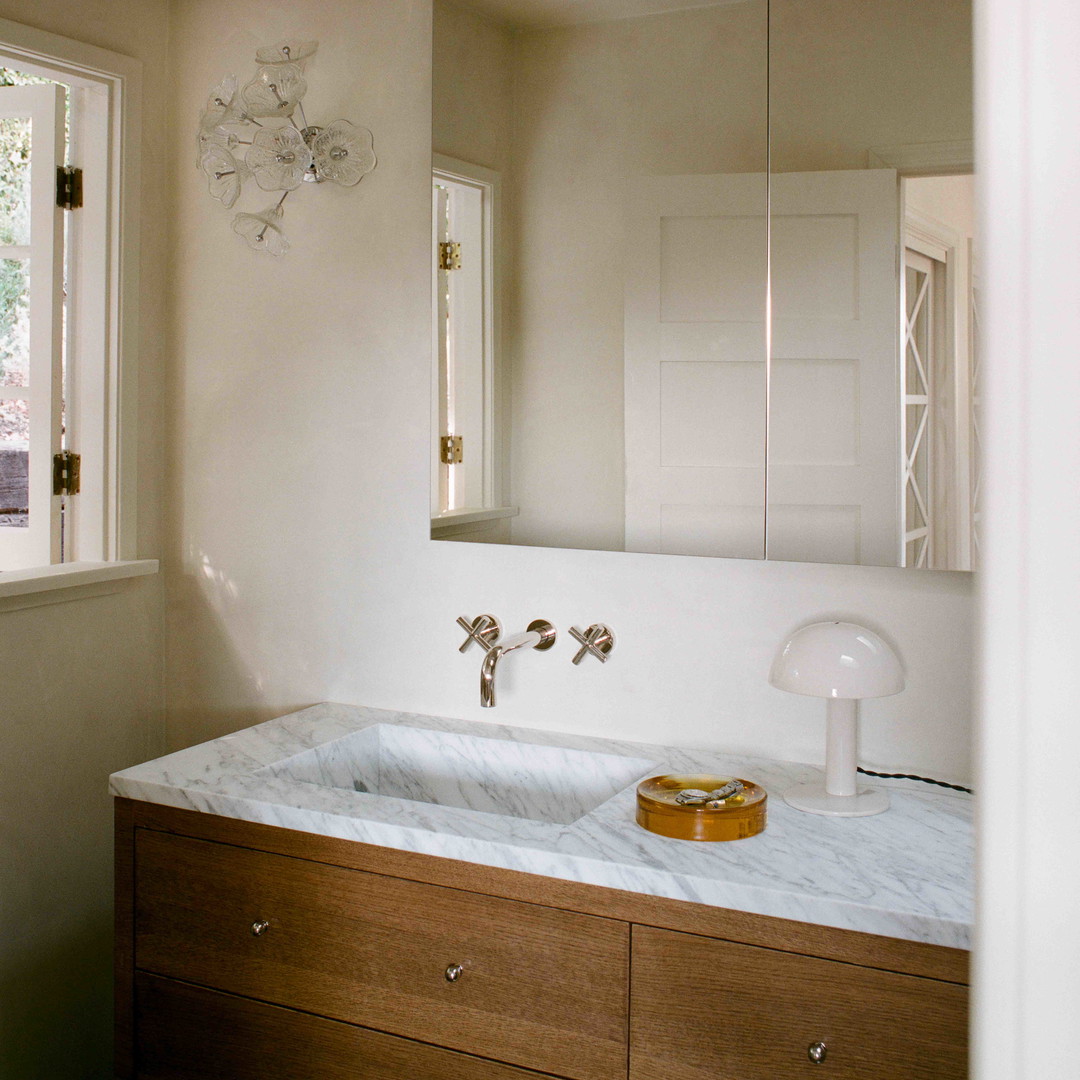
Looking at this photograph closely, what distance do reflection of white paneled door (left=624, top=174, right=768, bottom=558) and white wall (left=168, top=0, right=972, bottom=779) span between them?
9 centimetres

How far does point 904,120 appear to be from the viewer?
1.57 metres

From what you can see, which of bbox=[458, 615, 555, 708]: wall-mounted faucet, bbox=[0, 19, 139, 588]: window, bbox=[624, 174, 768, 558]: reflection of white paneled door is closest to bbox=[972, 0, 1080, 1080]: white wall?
bbox=[624, 174, 768, 558]: reflection of white paneled door

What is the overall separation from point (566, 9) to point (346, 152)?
1.70ft

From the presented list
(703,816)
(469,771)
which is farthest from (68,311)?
(703,816)

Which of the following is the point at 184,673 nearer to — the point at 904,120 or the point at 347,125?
the point at 347,125

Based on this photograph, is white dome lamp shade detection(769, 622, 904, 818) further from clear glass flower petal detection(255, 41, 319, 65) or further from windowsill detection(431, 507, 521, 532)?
clear glass flower petal detection(255, 41, 319, 65)

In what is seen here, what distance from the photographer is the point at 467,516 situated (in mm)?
2021

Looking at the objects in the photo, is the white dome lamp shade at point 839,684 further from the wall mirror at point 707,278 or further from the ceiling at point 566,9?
the ceiling at point 566,9

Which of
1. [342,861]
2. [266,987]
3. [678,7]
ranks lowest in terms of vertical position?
[266,987]

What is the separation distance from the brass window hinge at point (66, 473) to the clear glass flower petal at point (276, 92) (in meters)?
0.81

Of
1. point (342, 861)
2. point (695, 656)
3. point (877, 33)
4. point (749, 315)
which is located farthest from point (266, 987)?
point (877, 33)

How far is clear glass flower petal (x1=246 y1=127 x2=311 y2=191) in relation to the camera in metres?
2.10

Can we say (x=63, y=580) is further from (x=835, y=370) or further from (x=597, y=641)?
(x=835, y=370)

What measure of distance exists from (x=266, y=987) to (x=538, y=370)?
3.63 ft
